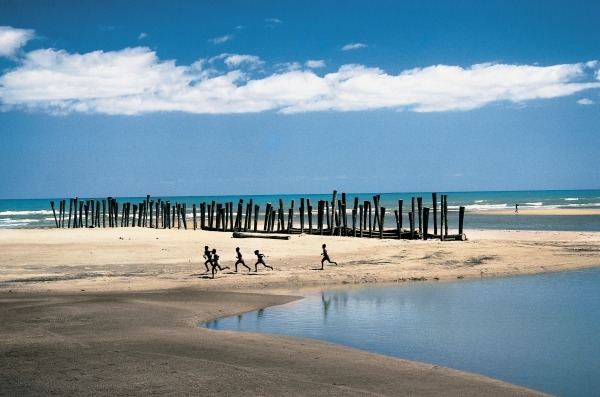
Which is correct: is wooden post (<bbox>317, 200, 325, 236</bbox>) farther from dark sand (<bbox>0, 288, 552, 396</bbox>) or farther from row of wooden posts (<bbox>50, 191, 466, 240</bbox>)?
dark sand (<bbox>0, 288, 552, 396</bbox>)

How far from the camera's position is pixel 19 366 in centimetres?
930

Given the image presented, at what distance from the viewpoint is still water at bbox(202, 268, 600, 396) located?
10227 millimetres

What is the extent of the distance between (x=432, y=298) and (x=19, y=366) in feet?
34.9

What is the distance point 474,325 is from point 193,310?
6.11 m

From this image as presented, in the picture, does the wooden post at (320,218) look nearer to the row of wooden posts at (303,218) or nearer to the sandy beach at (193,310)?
the row of wooden posts at (303,218)

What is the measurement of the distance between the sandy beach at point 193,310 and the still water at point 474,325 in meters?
0.84

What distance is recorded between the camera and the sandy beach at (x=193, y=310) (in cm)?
867

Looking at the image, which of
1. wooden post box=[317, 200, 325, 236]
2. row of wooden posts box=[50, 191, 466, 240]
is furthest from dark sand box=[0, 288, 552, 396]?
wooden post box=[317, 200, 325, 236]

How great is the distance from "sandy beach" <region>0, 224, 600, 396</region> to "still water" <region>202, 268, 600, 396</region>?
84 centimetres

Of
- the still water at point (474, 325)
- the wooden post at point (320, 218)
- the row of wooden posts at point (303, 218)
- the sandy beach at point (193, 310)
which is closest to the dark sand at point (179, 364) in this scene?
the sandy beach at point (193, 310)

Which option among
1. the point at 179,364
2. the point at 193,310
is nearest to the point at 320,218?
the point at 193,310

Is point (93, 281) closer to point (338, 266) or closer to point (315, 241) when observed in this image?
point (338, 266)

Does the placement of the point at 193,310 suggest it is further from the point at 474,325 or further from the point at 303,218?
the point at 303,218

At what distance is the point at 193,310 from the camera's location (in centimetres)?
1459
